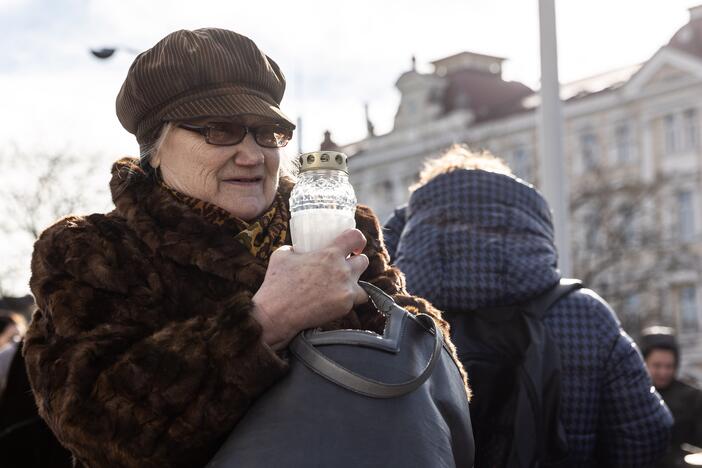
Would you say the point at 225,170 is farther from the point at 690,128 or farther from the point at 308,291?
the point at 690,128

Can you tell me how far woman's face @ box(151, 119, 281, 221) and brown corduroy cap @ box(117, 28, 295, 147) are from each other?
5cm

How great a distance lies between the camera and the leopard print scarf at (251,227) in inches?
111

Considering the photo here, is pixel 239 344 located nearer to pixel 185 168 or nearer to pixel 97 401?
pixel 97 401

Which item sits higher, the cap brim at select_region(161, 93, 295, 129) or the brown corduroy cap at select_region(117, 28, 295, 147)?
the brown corduroy cap at select_region(117, 28, 295, 147)

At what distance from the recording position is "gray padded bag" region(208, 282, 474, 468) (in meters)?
2.24

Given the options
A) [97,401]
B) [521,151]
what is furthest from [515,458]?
[521,151]

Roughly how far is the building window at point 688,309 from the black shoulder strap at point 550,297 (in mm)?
39780

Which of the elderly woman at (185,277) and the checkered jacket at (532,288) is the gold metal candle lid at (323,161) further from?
the checkered jacket at (532,288)

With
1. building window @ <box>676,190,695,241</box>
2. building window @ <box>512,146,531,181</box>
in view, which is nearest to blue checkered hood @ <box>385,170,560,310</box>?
building window @ <box>676,190,695,241</box>

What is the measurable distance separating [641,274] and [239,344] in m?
32.0

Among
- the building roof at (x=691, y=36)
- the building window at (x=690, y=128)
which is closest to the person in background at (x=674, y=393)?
the building window at (x=690, y=128)

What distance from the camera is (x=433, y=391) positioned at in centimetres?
240

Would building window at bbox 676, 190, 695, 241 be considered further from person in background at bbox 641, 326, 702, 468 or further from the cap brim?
the cap brim

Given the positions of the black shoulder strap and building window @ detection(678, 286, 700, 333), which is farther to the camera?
building window @ detection(678, 286, 700, 333)
